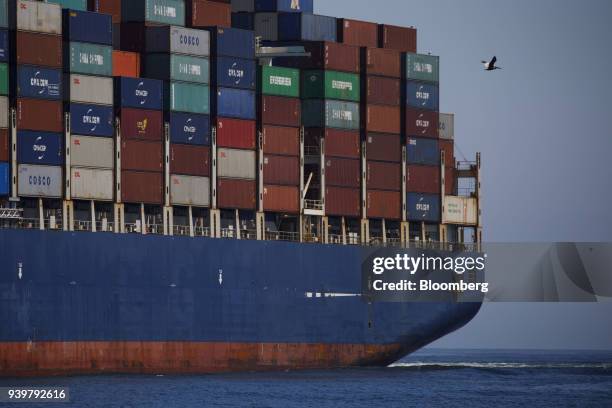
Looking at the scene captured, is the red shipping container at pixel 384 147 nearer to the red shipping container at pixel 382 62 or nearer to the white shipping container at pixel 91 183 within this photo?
the red shipping container at pixel 382 62

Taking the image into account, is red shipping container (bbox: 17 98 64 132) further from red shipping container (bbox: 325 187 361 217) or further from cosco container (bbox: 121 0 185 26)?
red shipping container (bbox: 325 187 361 217)

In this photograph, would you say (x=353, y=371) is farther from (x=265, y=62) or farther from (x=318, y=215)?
(x=265, y=62)

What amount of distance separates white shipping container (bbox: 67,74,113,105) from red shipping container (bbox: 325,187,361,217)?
14.8 meters

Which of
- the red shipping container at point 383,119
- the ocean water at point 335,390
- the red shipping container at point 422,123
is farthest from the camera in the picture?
the red shipping container at point 422,123

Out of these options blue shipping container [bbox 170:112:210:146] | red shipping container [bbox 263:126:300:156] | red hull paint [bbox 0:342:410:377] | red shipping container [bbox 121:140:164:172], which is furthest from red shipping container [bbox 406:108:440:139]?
red shipping container [bbox 121:140:164:172]

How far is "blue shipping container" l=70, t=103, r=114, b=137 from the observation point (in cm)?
7331

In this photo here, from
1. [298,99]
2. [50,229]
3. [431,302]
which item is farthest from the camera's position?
[431,302]

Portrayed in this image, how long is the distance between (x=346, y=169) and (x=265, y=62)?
7.49 meters

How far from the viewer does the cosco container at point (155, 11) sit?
78.1m

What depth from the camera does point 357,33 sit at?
8788cm

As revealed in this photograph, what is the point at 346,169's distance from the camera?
8475 centimetres

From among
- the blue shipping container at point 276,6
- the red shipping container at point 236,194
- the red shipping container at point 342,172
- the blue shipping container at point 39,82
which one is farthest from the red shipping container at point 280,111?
the blue shipping container at point 39,82

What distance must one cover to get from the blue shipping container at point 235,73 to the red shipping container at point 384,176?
912 cm

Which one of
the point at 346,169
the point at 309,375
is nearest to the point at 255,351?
the point at 309,375
